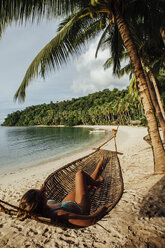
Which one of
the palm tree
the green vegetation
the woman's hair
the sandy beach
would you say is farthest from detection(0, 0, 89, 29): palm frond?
the green vegetation

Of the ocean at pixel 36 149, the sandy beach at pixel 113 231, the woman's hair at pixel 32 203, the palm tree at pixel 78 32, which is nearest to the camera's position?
the woman's hair at pixel 32 203

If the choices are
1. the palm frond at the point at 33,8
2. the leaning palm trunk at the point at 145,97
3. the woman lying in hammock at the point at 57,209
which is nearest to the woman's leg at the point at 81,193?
the woman lying in hammock at the point at 57,209

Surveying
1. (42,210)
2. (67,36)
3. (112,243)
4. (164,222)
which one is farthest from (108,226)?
(67,36)

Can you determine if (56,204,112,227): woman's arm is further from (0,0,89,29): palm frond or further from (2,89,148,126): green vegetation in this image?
(2,89,148,126): green vegetation

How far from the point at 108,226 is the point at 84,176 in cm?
72

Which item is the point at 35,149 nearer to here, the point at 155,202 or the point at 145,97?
the point at 145,97

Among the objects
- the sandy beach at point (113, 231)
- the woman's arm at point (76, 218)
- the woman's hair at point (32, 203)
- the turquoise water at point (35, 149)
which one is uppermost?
the woman's hair at point (32, 203)

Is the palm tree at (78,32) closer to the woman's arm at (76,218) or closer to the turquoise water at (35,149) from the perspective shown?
the woman's arm at (76,218)

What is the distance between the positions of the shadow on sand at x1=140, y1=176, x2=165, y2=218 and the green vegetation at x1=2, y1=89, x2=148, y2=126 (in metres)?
24.3

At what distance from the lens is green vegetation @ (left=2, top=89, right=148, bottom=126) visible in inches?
1417

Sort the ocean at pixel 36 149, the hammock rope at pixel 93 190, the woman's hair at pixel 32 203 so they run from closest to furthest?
the woman's hair at pixel 32 203, the hammock rope at pixel 93 190, the ocean at pixel 36 149

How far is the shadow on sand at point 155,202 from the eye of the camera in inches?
78.1

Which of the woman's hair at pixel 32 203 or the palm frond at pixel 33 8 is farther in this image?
the palm frond at pixel 33 8

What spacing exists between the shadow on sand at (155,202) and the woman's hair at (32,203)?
4.96 ft
